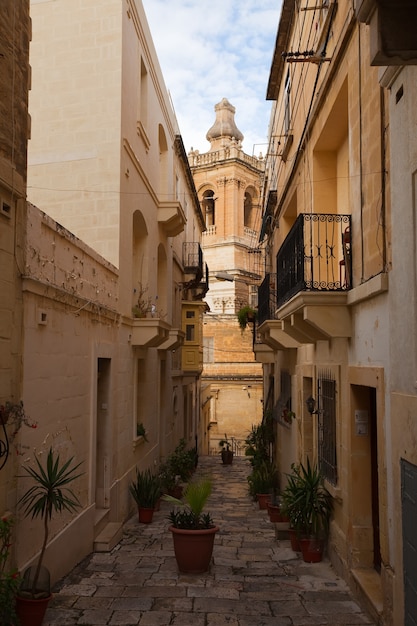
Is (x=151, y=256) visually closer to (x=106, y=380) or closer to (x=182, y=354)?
(x=106, y=380)

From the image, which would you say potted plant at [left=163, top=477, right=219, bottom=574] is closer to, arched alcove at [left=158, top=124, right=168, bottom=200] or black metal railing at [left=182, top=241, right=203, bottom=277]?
arched alcove at [left=158, top=124, right=168, bottom=200]

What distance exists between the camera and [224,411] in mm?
33406

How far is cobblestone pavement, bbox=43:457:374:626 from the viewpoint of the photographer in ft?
20.1

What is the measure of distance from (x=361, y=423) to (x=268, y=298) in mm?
6299

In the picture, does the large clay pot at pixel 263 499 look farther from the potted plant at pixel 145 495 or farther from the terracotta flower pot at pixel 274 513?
the potted plant at pixel 145 495

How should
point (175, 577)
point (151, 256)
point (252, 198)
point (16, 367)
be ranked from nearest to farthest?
point (16, 367) → point (175, 577) → point (151, 256) → point (252, 198)

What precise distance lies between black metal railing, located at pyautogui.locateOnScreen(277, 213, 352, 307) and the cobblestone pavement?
3.44 metres

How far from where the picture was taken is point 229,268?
1550 inches

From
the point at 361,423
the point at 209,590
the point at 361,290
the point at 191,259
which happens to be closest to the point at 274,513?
the point at 209,590

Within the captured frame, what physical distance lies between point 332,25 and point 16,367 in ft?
18.8

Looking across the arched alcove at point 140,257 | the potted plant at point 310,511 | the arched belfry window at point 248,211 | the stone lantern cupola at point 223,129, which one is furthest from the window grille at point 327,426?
the stone lantern cupola at point 223,129

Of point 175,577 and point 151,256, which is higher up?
point 151,256

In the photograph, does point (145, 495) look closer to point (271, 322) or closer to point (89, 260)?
point (271, 322)

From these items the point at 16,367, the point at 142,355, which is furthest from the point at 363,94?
the point at 142,355
